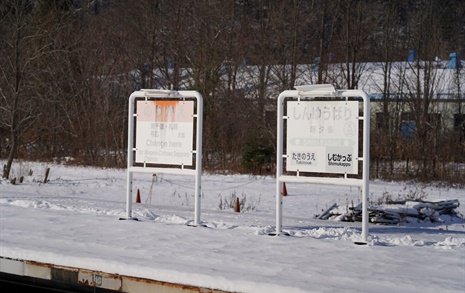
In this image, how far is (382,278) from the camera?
28.1 ft

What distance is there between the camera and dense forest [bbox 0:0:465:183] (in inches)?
1618

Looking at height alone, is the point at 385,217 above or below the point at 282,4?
below

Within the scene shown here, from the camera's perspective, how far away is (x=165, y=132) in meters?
13.3

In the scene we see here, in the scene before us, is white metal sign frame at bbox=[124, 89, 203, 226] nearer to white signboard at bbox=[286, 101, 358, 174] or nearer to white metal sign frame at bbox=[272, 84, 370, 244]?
white metal sign frame at bbox=[272, 84, 370, 244]

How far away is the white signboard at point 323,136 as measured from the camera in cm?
1144

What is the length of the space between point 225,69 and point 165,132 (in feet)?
111

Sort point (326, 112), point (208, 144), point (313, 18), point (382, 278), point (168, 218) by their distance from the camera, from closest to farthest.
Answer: point (382, 278)
point (326, 112)
point (168, 218)
point (208, 144)
point (313, 18)

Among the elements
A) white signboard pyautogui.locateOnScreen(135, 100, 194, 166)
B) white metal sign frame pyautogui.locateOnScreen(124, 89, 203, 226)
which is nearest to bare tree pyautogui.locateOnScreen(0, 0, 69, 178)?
white metal sign frame pyautogui.locateOnScreen(124, 89, 203, 226)

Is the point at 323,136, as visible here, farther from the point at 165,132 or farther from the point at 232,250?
the point at 165,132

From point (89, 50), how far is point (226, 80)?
10900 mm

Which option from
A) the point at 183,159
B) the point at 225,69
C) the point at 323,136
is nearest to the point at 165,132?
the point at 183,159

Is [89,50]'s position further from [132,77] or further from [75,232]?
[75,232]

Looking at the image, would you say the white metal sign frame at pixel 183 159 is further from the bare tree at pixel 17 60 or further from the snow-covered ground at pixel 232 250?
the bare tree at pixel 17 60

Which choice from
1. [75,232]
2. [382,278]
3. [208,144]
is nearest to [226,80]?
[208,144]
